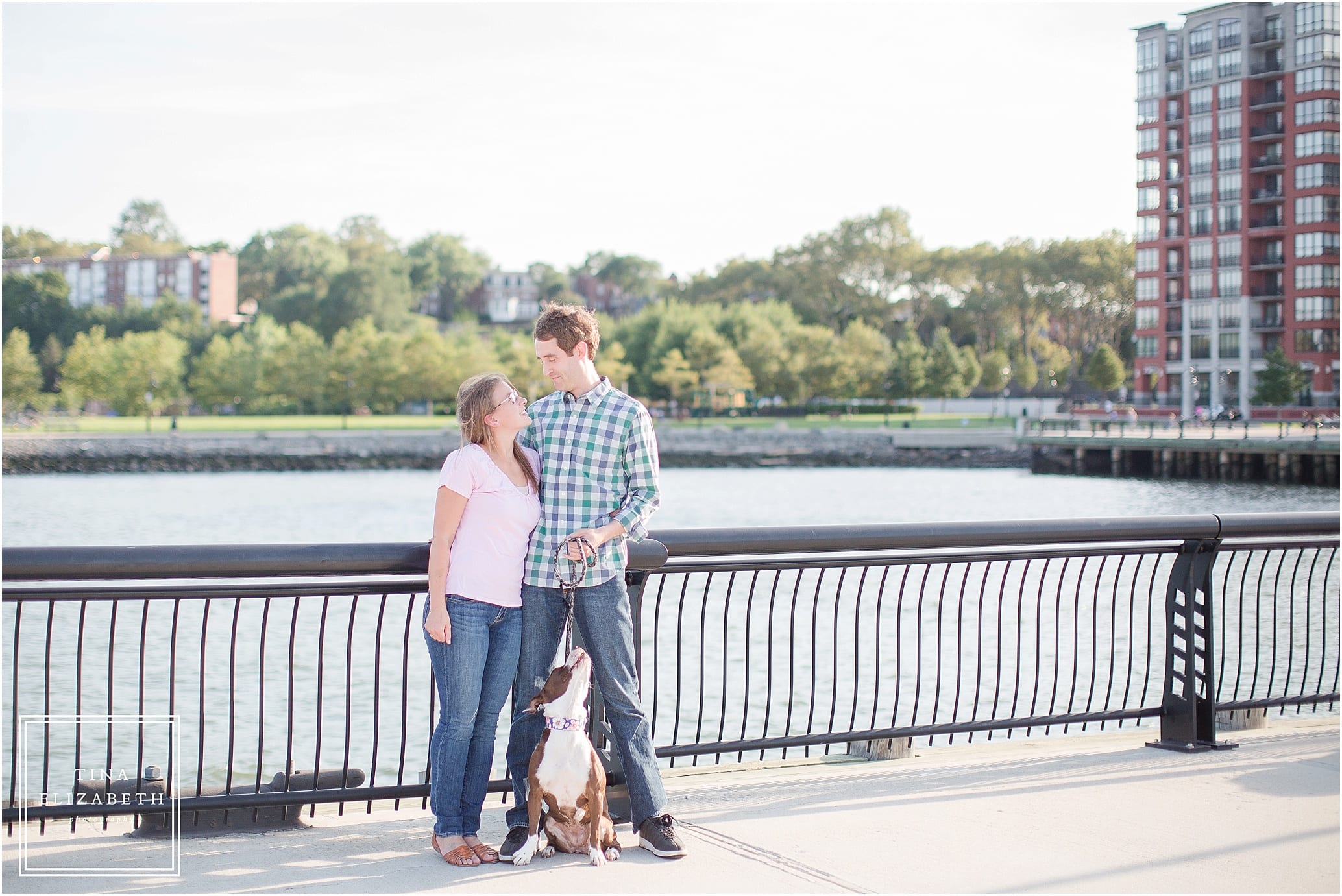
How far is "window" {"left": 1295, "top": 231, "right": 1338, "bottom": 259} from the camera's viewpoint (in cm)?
8875

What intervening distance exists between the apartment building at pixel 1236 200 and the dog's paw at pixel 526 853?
299 feet

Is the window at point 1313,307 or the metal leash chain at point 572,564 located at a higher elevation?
the window at point 1313,307

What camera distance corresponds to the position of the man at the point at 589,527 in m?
4.50

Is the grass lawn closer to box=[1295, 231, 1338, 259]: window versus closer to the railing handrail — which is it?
box=[1295, 231, 1338, 259]: window

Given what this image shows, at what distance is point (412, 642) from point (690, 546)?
1827 centimetres

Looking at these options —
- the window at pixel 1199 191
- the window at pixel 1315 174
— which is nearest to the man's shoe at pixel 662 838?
the window at pixel 1315 174

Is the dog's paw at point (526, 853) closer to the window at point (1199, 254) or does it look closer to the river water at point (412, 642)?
the river water at point (412, 642)

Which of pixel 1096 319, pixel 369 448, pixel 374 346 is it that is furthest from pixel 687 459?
pixel 1096 319

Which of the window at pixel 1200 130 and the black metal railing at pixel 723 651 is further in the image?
the window at pixel 1200 130

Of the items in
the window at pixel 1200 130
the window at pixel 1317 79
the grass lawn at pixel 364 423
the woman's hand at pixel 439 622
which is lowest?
the woman's hand at pixel 439 622

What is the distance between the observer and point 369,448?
271 feet

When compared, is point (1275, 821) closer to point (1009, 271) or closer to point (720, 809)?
point (720, 809)

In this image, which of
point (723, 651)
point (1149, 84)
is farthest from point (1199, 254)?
point (723, 651)

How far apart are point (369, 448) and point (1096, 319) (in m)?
65.7
